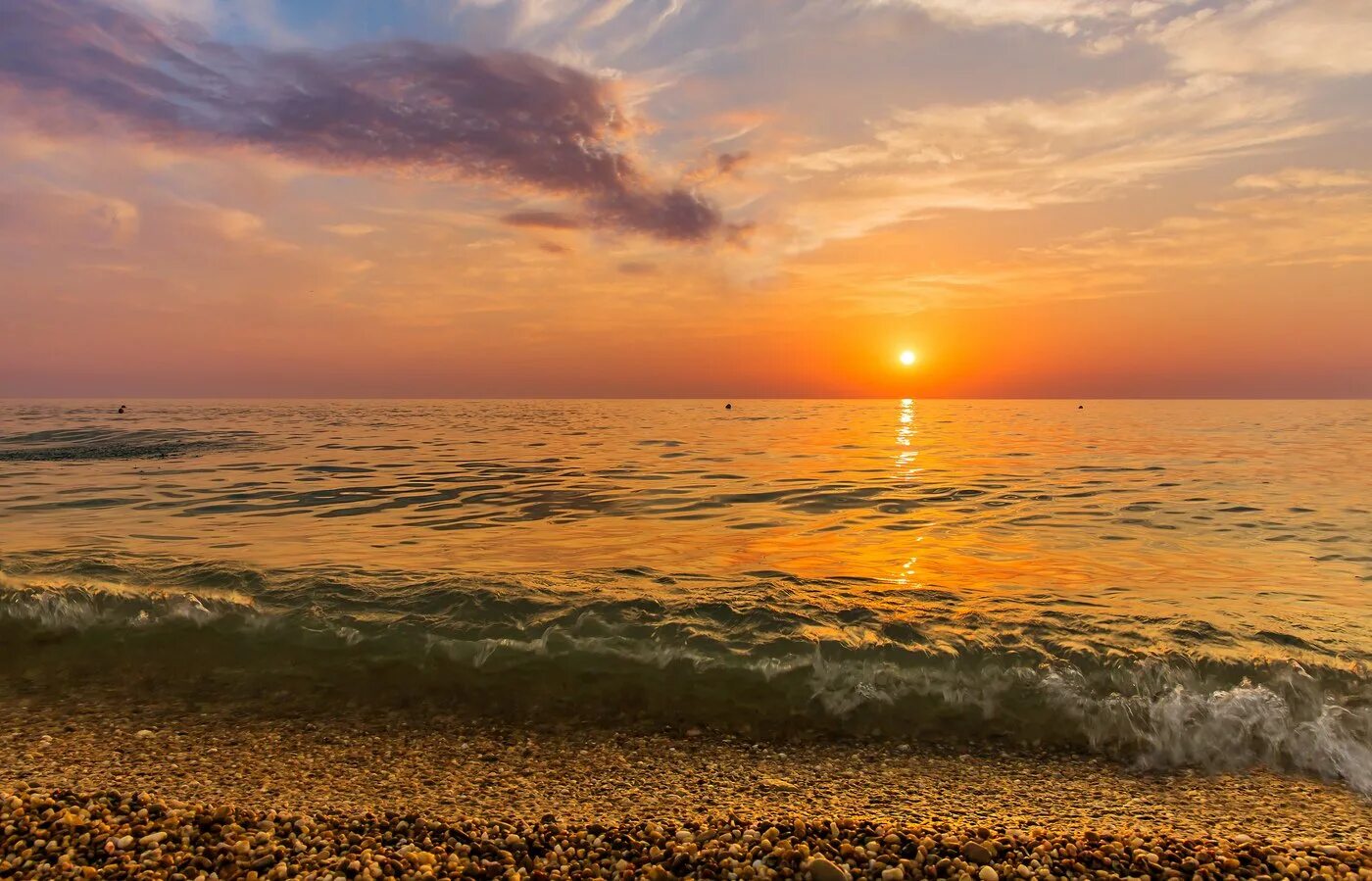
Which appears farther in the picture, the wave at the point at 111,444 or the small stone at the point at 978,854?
the wave at the point at 111,444

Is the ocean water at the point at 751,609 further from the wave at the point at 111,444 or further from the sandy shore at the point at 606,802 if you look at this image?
the wave at the point at 111,444

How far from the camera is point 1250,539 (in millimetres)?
17000

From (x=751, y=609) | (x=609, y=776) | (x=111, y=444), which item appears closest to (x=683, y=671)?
(x=751, y=609)

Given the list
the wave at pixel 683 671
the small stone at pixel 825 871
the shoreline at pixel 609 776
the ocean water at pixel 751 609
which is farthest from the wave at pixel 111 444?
the small stone at pixel 825 871

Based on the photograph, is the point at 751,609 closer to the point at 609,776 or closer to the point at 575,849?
the point at 609,776

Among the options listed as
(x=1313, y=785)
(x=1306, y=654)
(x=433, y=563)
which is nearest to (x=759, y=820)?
(x=1313, y=785)

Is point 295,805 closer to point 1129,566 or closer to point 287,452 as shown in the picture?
point 1129,566

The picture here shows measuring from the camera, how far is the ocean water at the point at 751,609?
8.25 meters

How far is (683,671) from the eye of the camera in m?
9.26

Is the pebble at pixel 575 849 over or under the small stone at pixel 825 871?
under

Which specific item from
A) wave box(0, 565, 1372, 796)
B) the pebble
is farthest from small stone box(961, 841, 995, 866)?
wave box(0, 565, 1372, 796)

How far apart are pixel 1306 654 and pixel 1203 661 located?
4.49ft

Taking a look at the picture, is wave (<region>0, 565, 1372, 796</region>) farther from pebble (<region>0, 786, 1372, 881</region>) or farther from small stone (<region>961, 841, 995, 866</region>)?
small stone (<region>961, 841, 995, 866</region>)

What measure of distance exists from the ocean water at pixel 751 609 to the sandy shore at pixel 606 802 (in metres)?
0.68
